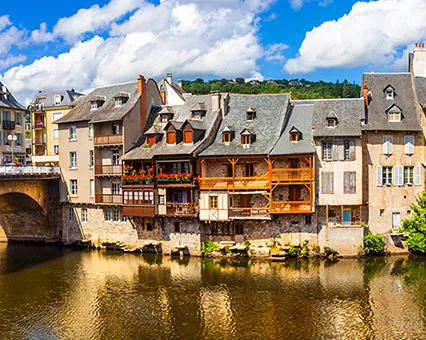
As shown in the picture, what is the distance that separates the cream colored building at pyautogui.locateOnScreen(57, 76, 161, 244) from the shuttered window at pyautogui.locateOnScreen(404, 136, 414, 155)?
992 inches

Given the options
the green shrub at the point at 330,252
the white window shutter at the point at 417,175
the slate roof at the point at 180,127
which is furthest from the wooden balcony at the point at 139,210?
the white window shutter at the point at 417,175

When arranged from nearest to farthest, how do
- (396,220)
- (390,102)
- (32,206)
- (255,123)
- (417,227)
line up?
(417,227)
(396,220)
(390,102)
(255,123)
(32,206)

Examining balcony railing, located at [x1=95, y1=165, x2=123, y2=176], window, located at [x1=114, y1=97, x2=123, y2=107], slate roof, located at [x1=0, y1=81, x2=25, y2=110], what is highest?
slate roof, located at [x1=0, y1=81, x2=25, y2=110]

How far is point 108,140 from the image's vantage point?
5178 centimetres

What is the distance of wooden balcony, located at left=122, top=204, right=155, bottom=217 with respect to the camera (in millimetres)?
47875

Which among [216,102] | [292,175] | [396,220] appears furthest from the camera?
[216,102]

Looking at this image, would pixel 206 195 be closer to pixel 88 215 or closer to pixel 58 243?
pixel 88 215

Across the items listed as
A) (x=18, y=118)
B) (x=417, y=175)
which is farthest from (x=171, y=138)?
(x=18, y=118)

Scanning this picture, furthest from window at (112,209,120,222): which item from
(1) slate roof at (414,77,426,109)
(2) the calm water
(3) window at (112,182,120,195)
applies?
(1) slate roof at (414,77,426,109)

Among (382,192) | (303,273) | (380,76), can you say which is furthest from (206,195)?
(380,76)

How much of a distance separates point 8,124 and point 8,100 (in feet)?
13.3

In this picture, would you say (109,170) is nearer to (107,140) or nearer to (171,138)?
(107,140)

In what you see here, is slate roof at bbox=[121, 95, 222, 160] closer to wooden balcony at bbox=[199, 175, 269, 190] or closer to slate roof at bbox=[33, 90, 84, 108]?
wooden balcony at bbox=[199, 175, 269, 190]

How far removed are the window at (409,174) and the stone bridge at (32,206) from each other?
34.8m
